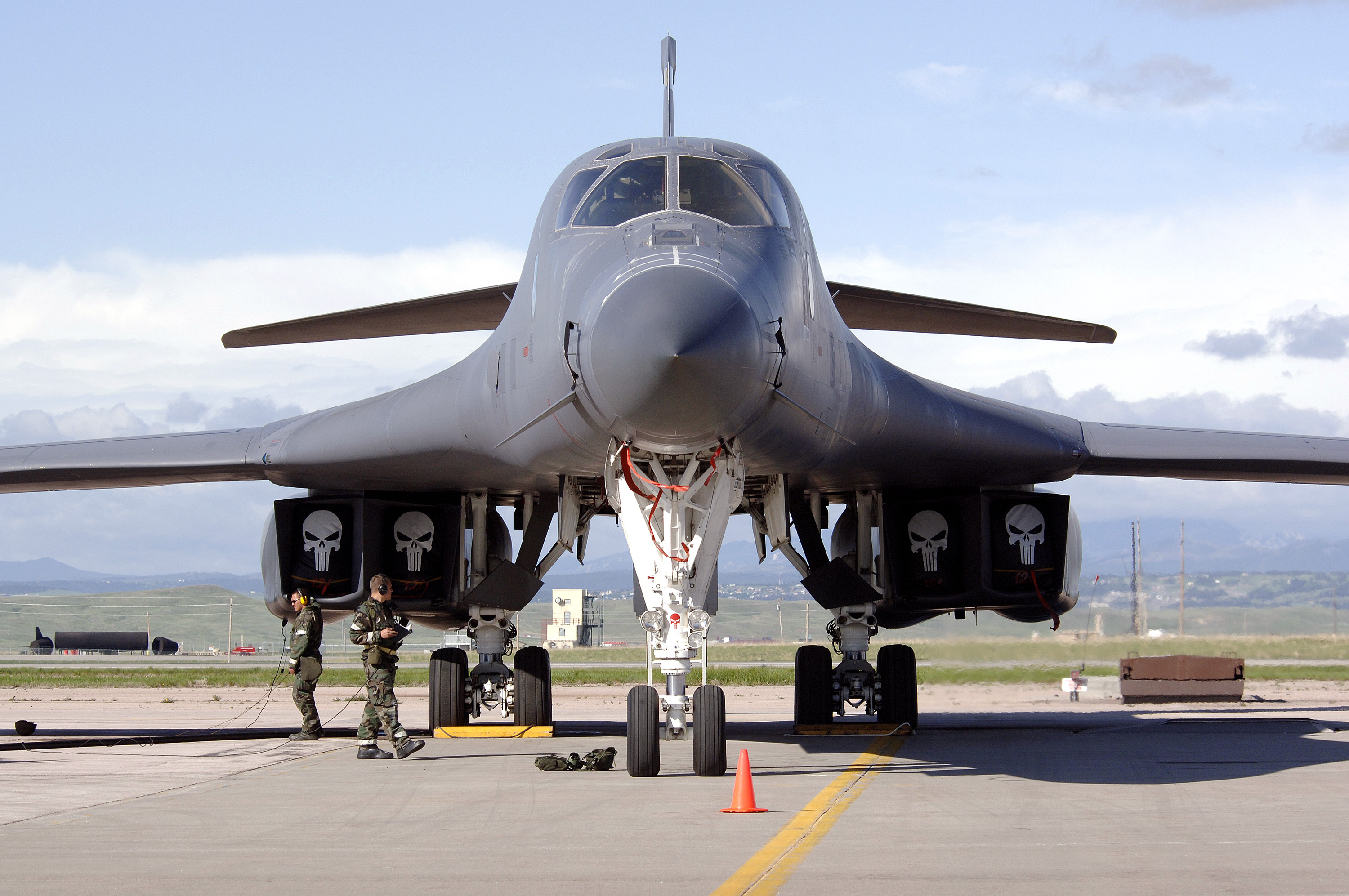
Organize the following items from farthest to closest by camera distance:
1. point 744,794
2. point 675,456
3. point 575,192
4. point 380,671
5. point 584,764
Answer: point 380,671
point 584,764
point 575,192
point 675,456
point 744,794

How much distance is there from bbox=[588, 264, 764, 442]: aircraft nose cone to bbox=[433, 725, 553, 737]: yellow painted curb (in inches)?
233

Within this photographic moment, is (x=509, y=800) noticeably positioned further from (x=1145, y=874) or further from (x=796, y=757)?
(x=1145, y=874)

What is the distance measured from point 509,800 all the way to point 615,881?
115 inches

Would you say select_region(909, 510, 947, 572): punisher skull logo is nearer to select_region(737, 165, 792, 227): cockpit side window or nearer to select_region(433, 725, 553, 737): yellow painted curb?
select_region(433, 725, 553, 737): yellow painted curb

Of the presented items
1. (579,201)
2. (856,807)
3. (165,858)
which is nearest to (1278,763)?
(856,807)

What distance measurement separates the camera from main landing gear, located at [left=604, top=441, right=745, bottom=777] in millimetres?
8453

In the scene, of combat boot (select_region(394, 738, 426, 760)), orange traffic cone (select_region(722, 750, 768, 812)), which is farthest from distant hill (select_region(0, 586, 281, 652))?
orange traffic cone (select_region(722, 750, 768, 812))

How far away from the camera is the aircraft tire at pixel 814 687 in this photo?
41.5ft

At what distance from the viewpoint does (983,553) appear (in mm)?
12242

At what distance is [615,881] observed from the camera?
508 centimetres

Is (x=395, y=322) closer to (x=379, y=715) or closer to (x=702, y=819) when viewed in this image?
(x=379, y=715)

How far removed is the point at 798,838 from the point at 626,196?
179 inches

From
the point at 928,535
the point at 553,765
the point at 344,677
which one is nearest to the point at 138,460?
the point at 553,765

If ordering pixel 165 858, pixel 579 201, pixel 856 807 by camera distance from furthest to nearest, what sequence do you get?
pixel 579 201
pixel 856 807
pixel 165 858
